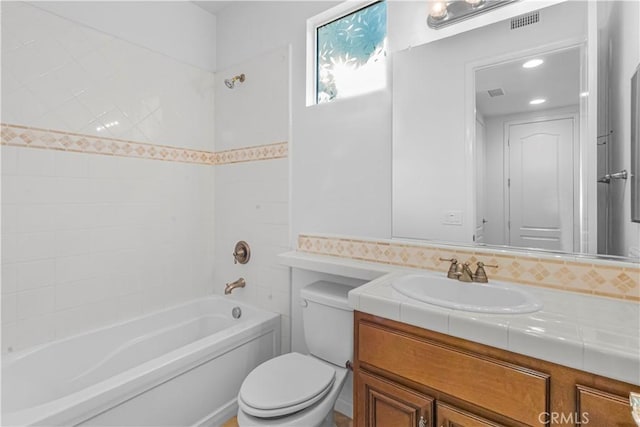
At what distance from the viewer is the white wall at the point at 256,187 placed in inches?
83.7

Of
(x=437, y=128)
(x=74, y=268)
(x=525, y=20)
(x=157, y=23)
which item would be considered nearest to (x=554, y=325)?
(x=437, y=128)

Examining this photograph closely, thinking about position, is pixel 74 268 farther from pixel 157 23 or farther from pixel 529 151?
pixel 529 151

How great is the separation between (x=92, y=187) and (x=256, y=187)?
102 cm

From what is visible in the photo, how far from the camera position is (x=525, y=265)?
1282 mm

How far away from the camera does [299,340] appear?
80.4 inches

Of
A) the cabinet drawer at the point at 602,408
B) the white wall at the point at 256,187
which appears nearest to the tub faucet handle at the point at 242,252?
the white wall at the point at 256,187

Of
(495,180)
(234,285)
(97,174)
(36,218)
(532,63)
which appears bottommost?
(234,285)

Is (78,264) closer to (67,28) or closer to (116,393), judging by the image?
(116,393)

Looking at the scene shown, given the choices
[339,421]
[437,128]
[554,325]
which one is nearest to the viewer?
[554,325]

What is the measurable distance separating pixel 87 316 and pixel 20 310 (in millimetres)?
321

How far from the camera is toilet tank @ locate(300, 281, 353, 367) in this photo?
156 cm

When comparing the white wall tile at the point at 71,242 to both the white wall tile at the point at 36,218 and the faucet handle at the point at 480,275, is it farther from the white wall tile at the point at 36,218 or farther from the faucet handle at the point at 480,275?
the faucet handle at the point at 480,275

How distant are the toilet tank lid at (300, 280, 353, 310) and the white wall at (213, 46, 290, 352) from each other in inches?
15.7

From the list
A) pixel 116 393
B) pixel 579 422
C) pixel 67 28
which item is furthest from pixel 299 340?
pixel 67 28
